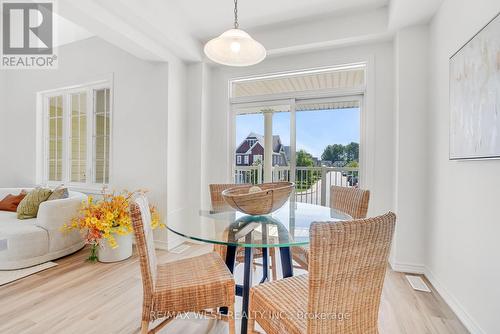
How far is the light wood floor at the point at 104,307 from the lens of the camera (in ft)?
5.62

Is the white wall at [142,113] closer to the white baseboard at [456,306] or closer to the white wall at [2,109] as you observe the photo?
the white wall at [2,109]

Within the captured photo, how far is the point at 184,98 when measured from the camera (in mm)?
3564

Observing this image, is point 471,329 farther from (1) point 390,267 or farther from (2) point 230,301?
(2) point 230,301

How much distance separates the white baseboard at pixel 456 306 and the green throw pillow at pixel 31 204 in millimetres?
4440

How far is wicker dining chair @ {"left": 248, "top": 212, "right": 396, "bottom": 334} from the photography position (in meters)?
0.88

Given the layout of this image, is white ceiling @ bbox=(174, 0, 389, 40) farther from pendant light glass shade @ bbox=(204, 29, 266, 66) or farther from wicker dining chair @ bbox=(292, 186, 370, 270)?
wicker dining chair @ bbox=(292, 186, 370, 270)

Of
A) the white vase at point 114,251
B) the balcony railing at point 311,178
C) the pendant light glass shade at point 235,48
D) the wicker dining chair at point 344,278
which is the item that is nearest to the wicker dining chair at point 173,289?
the wicker dining chair at point 344,278

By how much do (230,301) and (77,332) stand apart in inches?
45.8

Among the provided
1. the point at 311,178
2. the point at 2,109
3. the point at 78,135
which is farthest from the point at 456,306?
the point at 2,109

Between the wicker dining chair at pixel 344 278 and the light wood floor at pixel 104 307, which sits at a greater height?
the wicker dining chair at pixel 344 278

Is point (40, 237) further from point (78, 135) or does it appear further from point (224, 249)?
point (224, 249)

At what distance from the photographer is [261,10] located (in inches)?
109

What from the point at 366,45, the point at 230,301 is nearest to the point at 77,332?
the point at 230,301

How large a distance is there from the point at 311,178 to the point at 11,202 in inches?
169
